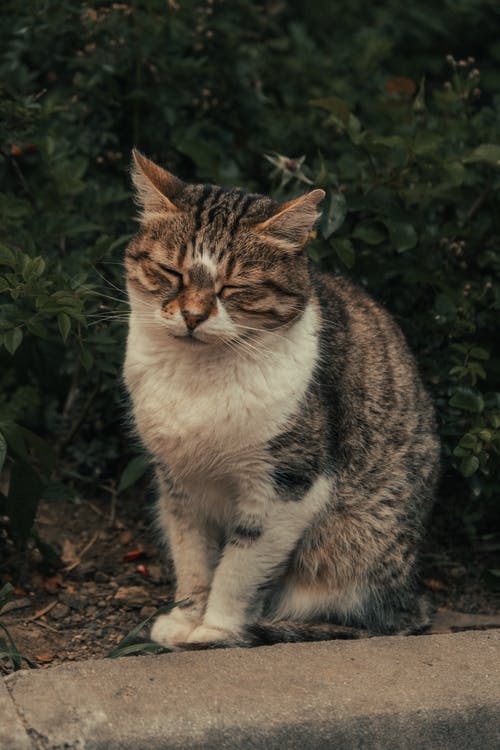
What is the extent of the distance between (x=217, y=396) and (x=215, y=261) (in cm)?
40

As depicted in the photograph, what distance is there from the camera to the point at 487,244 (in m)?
4.41

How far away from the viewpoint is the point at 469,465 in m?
3.83

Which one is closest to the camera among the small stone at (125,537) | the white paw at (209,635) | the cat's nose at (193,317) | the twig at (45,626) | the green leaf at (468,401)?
the cat's nose at (193,317)

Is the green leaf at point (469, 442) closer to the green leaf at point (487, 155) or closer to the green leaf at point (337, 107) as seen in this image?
the green leaf at point (487, 155)

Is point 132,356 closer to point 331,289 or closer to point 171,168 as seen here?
point 331,289

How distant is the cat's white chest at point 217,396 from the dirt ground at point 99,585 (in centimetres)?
71

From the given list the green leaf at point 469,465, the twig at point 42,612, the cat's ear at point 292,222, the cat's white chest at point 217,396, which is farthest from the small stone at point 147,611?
the cat's ear at point 292,222

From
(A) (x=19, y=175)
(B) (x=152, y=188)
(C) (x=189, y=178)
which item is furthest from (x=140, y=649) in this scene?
(C) (x=189, y=178)

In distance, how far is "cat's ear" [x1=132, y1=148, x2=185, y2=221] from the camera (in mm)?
3402

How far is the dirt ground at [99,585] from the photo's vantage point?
12.1ft

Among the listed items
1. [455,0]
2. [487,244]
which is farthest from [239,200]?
[455,0]

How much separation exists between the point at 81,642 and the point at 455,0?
4.20 meters

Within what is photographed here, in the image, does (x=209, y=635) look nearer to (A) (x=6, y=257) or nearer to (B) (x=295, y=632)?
(B) (x=295, y=632)

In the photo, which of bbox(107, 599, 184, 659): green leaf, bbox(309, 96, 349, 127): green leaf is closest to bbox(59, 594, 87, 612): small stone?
bbox(107, 599, 184, 659): green leaf
